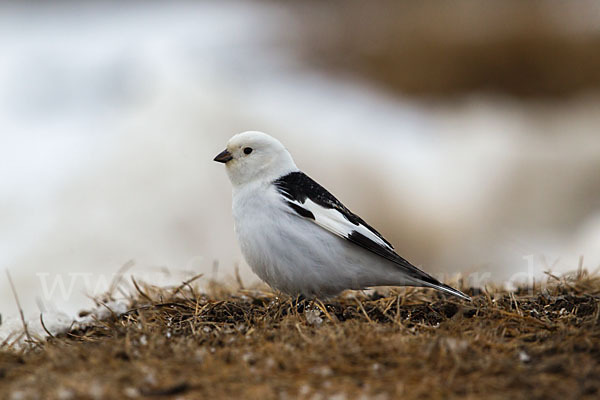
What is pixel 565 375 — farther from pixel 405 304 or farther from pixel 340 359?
pixel 405 304

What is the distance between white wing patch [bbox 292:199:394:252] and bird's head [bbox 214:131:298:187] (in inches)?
14.9

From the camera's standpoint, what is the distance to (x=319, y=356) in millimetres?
2576

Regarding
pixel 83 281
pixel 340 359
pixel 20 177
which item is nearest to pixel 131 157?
pixel 20 177

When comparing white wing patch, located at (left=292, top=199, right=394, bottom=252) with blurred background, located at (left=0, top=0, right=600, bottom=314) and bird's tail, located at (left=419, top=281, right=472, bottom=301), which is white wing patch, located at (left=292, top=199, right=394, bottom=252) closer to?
bird's tail, located at (left=419, top=281, right=472, bottom=301)

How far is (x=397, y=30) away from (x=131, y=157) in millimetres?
8634

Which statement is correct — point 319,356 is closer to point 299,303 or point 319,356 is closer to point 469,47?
point 299,303

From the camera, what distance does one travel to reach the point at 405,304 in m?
3.76

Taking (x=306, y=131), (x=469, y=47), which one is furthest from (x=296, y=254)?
(x=469, y=47)

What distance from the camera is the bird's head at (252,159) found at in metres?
4.04

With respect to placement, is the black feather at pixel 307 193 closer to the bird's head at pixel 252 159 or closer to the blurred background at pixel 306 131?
the bird's head at pixel 252 159

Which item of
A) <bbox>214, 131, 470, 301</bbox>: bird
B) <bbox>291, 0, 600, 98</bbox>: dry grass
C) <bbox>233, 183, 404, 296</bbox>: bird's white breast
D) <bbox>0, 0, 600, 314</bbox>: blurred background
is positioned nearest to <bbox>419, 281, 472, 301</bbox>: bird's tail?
<bbox>214, 131, 470, 301</bbox>: bird

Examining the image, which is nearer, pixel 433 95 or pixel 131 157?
pixel 131 157

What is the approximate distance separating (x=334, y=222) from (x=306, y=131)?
6.95 meters

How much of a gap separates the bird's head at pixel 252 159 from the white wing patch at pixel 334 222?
0.38 metres
